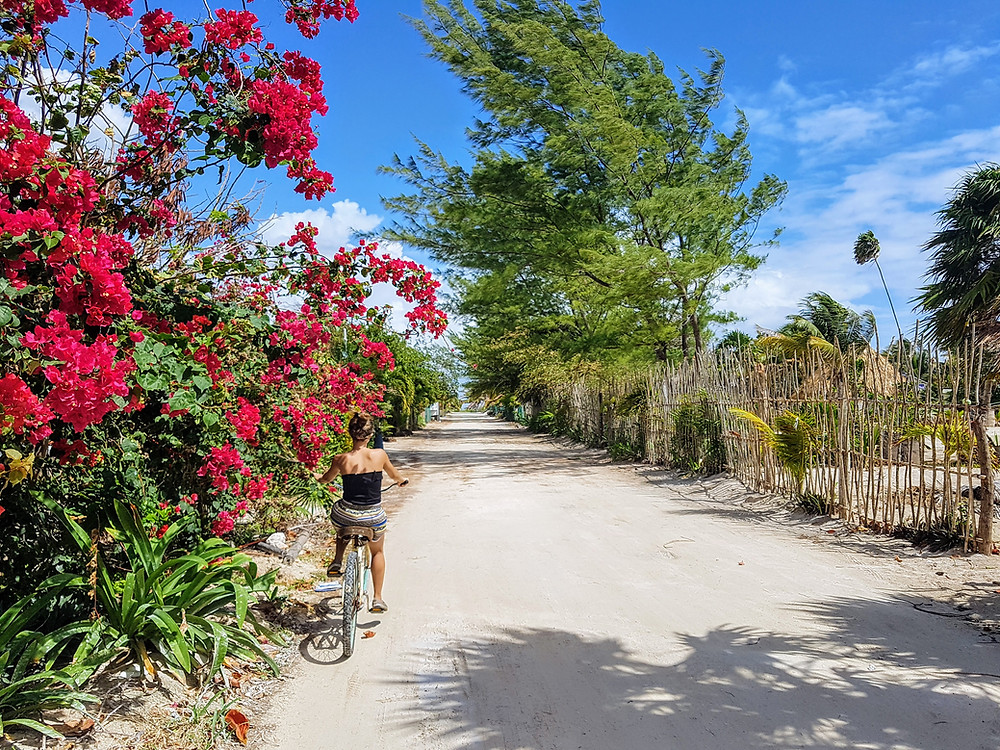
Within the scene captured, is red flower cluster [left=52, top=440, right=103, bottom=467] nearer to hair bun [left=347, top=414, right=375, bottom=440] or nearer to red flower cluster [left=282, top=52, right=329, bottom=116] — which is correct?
hair bun [left=347, top=414, right=375, bottom=440]

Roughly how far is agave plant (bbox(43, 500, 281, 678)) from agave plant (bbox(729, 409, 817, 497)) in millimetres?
7091

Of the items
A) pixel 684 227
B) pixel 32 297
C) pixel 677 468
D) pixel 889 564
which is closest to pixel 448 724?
pixel 32 297

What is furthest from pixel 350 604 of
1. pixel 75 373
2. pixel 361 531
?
pixel 75 373

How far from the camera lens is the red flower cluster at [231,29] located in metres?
3.94

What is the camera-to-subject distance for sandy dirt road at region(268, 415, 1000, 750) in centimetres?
349

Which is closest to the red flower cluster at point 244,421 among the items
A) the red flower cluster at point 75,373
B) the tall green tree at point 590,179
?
the red flower cluster at point 75,373

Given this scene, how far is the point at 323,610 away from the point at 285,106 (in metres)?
3.72

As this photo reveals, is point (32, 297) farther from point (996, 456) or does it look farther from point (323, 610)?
point (996, 456)

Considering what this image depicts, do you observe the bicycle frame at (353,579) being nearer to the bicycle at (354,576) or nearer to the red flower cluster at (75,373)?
the bicycle at (354,576)

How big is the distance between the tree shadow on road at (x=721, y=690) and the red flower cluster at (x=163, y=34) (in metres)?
3.88

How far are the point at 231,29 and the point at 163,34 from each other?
398 mm

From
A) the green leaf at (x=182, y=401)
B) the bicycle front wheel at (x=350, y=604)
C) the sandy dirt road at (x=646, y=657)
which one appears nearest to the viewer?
the sandy dirt road at (x=646, y=657)

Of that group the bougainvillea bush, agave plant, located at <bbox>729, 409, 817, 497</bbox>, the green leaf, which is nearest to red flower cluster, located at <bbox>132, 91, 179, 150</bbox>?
the bougainvillea bush

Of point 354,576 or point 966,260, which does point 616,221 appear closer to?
point 966,260
